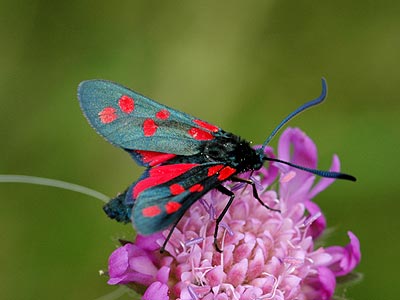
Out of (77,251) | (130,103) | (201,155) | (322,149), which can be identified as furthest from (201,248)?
(322,149)

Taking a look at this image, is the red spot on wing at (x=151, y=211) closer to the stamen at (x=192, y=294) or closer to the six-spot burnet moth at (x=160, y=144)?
the six-spot burnet moth at (x=160, y=144)

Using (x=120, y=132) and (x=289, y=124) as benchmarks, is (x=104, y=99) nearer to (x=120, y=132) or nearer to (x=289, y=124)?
(x=120, y=132)

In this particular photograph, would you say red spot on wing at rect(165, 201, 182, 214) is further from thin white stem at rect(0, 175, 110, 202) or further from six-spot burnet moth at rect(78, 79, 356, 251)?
thin white stem at rect(0, 175, 110, 202)

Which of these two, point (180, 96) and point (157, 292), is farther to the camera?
point (180, 96)

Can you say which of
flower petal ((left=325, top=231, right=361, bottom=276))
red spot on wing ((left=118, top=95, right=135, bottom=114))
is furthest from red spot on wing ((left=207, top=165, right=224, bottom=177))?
flower petal ((left=325, top=231, right=361, bottom=276))

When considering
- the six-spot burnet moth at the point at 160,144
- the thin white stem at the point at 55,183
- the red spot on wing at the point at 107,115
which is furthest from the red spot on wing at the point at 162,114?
the thin white stem at the point at 55,183

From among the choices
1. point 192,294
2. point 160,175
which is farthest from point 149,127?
point 192,294

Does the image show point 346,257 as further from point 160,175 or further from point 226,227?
point 160,175
